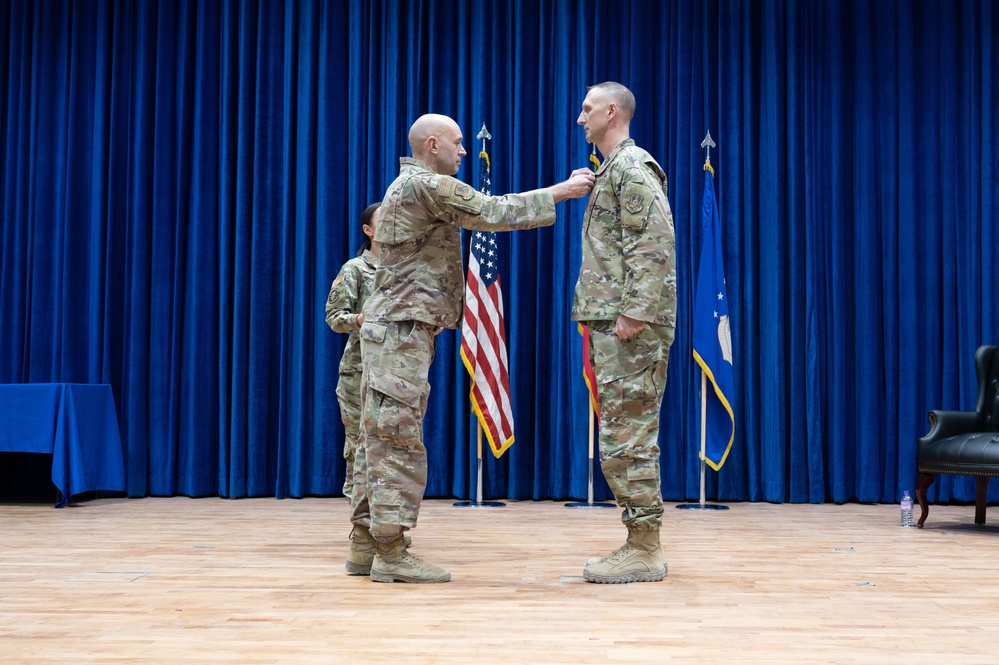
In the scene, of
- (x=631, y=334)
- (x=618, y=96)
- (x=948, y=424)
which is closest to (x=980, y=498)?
(x=948, y=424)

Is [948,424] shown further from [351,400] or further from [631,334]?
[351,400]

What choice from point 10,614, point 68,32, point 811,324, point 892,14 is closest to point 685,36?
point 892,14

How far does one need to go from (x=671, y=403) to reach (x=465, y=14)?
2.93 m

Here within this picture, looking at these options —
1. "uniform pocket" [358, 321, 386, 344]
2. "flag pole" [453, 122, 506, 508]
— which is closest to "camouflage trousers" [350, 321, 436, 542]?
"uniform pocket" [358, 321, 386, 344]

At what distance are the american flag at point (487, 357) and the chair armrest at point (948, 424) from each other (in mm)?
2298

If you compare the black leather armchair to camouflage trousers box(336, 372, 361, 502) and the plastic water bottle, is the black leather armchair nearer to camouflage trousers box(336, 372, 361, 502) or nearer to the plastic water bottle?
the plastic water bottle

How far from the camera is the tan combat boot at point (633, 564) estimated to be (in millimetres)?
2902

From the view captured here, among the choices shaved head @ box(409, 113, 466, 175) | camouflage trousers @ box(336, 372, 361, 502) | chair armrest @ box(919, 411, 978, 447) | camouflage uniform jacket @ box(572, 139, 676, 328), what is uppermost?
shaved head @ box(409, 113, 466, 175)

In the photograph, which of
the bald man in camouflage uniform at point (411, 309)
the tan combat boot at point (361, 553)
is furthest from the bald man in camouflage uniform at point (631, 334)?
the tan combat boot at point (361, 553)

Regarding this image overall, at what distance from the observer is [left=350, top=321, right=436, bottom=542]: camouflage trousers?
2850 millimetres

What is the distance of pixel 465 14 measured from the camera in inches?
246

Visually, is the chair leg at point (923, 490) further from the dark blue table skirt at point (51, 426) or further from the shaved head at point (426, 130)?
the dark blue table skirt at point (51, 426)

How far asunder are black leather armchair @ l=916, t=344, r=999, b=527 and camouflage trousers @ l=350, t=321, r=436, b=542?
9.36 feet

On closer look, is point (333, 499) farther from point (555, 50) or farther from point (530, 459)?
point (555, 50)
